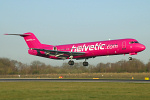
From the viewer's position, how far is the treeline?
76938mm

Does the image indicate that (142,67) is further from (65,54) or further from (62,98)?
(62,98)

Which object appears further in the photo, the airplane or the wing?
the wing

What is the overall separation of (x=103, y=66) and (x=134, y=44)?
111ft

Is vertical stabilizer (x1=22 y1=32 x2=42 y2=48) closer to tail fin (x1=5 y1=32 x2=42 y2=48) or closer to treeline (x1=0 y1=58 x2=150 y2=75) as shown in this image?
tail fin (x1=5 y1=32 x2=42 y2=48)

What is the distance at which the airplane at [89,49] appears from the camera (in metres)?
51.7

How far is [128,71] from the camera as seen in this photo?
76125 millimetres

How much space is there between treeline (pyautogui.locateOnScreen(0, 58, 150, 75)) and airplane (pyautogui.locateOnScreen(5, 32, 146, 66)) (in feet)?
65.6

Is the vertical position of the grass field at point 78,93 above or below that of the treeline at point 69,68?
below

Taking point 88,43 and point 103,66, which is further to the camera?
point 103,66

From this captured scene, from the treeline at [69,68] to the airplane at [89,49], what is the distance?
1999cm

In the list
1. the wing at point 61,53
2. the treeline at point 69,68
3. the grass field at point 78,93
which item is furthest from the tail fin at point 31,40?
the grass field at point 78,93

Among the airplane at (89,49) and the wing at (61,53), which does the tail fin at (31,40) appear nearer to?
the airplane at (89,49)

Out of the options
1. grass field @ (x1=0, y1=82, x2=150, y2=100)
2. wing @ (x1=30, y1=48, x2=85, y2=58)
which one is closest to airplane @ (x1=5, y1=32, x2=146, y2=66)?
wing @ (x1=30, y1=48, x2=85, y2=58)

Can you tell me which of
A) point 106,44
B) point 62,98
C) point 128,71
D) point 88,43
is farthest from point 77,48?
point 62,98
